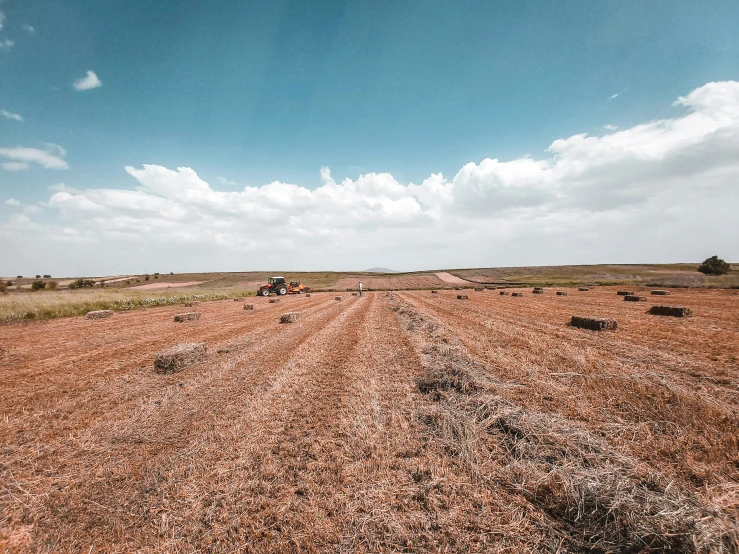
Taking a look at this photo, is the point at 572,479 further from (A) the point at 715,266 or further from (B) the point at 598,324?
(A) the point at 715,266

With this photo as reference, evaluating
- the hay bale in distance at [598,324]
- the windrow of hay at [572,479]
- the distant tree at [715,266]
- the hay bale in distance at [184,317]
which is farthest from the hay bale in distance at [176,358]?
the distant tree at [715,266]

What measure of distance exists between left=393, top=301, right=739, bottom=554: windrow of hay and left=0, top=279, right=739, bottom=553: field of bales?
0.02 metres

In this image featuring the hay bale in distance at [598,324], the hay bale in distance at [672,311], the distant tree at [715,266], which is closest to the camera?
the hay bale in distance at [598,324]

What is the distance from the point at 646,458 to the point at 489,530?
9.18 feet

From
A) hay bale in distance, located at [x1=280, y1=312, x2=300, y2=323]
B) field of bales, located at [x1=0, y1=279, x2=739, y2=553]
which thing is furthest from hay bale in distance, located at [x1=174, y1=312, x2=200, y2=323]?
field of bales, located at [x1=0, y1=279, x2=739, y2=553]

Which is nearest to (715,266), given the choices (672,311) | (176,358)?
(672,311)

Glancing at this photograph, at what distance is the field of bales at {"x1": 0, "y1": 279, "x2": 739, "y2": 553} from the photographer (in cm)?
300

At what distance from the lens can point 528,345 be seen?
9.71 metres

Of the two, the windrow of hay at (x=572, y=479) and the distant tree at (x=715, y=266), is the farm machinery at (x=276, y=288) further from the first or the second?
the distant tree at (x=715, y=266)

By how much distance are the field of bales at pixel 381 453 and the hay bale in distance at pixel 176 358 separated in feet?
0.24

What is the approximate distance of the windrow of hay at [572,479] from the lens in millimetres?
2740

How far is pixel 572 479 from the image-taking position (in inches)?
138

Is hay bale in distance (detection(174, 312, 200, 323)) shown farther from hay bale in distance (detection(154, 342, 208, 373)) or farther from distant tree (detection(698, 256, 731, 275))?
distant tree (detection(698, 256, 731, 275))

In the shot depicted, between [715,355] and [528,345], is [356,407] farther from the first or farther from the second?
[715,355]
